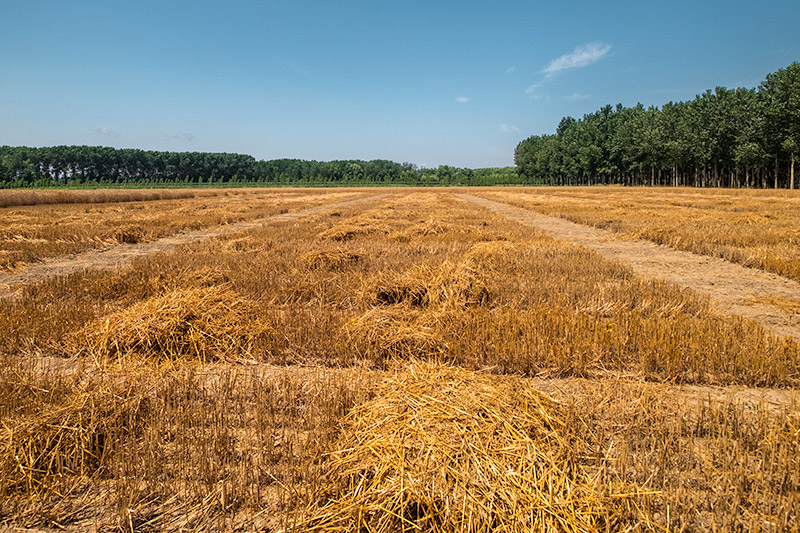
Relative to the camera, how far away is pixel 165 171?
545 feet

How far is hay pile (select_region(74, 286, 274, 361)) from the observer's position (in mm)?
4953

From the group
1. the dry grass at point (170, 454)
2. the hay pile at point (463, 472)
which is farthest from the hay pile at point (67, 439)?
the hay pile at point (463, 472)

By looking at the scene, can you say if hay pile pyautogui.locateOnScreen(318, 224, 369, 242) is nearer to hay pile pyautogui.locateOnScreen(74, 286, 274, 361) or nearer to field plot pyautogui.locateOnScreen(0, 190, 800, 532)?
field plot pyautogui.locateOnScreen(0, 190, 800, 532)

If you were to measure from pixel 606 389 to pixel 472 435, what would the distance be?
202 centimetres

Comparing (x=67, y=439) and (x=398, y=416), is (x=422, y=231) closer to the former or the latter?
(x=398, y=416)

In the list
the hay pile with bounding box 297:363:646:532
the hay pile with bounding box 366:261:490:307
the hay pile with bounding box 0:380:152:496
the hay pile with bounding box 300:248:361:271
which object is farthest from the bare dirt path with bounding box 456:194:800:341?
the hay pile with bounding box 0:380:152:496

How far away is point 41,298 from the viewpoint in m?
7.14

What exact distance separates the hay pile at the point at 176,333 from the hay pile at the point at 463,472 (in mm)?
2719

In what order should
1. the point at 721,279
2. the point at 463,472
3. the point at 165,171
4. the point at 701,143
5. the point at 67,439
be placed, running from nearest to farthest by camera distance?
the point at 463,472 < the point at 67,439 < the point at 721,279 < the point at 701,143 < the point at 165,171

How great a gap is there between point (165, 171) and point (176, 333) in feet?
631

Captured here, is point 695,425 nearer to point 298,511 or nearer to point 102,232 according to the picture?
point 298,511

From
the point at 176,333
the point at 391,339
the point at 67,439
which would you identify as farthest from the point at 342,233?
the point at 67,439

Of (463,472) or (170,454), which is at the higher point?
(463,472)

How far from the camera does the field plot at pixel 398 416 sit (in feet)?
7.72
